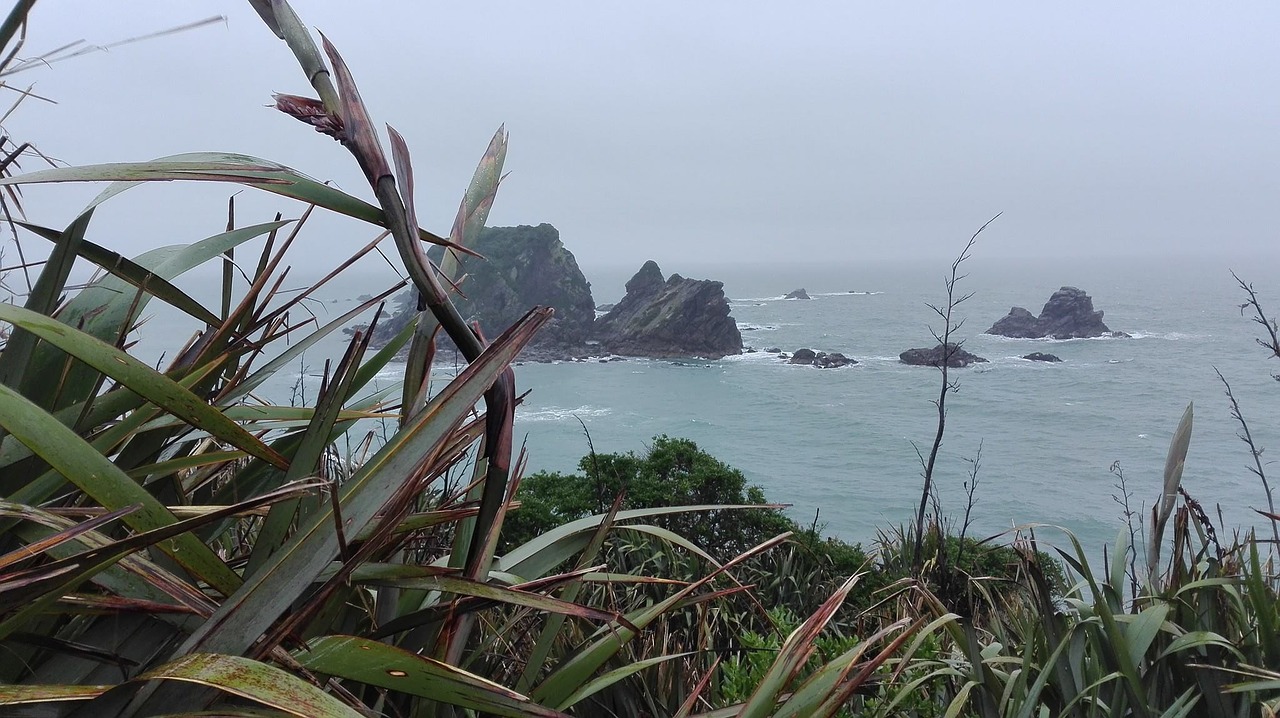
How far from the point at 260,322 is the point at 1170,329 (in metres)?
76.7

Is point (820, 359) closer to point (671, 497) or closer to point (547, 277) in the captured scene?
point (547, 277)

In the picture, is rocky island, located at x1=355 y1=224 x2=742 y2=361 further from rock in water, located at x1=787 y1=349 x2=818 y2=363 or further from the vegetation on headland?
the vegetation on headland

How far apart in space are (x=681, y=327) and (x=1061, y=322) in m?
29.2

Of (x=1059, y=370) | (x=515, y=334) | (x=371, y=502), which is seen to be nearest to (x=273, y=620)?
(x=371, y=502)

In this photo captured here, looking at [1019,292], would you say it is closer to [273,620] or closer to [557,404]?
[557,404]

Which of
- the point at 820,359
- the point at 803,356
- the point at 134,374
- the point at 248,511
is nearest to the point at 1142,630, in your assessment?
the point at 248,511

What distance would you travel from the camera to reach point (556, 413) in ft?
118

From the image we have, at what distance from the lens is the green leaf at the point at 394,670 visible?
0.72 meters

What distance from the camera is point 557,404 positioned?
1544 inches

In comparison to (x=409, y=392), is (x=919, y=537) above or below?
below

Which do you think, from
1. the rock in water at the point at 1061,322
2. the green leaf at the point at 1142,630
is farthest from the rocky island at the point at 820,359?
the green leaf at the point at 1142,630

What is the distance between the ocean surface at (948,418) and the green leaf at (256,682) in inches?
434

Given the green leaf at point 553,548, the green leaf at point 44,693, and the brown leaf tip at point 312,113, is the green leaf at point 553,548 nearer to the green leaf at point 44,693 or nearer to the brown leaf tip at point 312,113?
the green leaf at point 44,693

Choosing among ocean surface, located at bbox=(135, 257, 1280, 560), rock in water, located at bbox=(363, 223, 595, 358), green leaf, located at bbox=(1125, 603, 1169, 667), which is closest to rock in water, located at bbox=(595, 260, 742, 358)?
ocean surface, located at bbox=(135, 257, 1280, 560)
